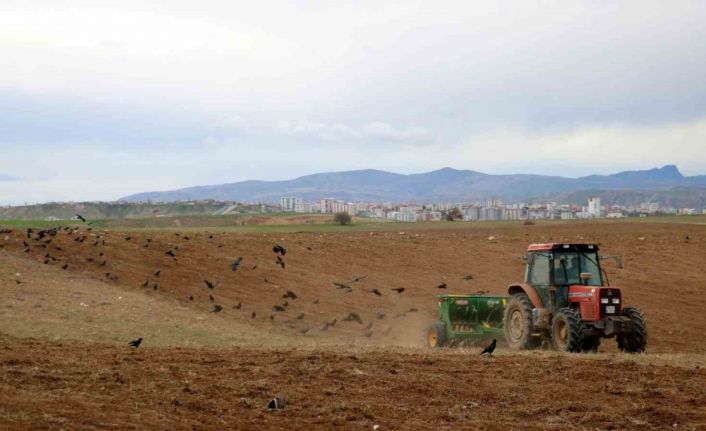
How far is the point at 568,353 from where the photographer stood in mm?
17906

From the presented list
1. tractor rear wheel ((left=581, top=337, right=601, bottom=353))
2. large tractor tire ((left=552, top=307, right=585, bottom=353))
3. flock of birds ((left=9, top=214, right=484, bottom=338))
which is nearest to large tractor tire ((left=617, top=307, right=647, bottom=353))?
tractor rear wheel ((left=581, top=337, right=601, bottom=353))

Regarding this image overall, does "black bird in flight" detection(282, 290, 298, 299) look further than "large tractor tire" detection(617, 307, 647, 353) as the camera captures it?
Yes

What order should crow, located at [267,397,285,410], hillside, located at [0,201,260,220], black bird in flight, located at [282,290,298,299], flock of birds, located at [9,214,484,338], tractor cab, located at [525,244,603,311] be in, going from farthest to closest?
hillside, located at [0,201,260,220] < black bird in flight, located at [282,290,298,299] < flock of birds, located at [9,214,484,338] < tractor cab, located at [525,244,603,311] < crow, located at [267,397,285,410]

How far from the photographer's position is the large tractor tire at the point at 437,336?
21219 mm

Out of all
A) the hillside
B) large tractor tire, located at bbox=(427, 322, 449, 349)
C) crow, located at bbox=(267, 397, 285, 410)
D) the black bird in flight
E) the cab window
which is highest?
the hillside

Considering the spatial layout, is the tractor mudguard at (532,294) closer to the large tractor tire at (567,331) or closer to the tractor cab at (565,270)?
the tractor cab at (565,270)

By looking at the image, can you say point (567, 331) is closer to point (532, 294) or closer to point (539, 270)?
point (532, 294)

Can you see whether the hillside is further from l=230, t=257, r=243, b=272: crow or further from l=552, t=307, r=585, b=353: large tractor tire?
l=552, t=307, r=585, b=353: large tractor tire

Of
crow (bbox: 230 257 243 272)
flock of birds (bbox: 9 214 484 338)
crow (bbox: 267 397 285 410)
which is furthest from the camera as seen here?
crow (bbox: 230 257 243 272)

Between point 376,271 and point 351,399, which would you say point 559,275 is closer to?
point 351,399

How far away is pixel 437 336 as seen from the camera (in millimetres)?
21359

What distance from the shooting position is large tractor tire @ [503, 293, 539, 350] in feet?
64.3

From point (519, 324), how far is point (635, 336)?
280cm

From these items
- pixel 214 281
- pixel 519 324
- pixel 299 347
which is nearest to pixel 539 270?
pixel 519 324
